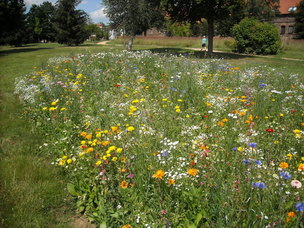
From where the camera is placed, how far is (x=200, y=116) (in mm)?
4316

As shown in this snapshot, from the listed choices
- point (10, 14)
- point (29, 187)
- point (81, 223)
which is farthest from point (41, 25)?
point (81, 223)

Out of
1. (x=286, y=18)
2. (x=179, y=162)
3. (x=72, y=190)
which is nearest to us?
(x=179, y=162)

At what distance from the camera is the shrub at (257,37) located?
23.0 metres

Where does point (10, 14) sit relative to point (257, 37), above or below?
above

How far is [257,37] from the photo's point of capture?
23.2 m

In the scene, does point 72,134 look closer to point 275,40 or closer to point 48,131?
point 48,131

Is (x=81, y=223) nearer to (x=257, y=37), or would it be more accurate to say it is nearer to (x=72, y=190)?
(x=72, y=190)

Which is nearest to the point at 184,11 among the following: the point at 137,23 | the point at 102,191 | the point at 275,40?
the point at 137,23

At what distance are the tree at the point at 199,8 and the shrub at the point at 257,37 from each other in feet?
16.2

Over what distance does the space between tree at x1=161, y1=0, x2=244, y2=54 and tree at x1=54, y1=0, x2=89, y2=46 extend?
26.2m

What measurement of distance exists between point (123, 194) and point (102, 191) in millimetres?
307

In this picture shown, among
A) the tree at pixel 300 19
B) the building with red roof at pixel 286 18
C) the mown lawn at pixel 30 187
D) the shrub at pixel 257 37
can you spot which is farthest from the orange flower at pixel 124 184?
the building with red roof at pixel 286 18

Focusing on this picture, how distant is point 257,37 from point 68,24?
2978cm

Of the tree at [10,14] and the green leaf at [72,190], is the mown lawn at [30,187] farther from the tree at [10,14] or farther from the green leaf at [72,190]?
the tree at [10,14]
